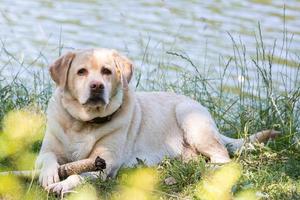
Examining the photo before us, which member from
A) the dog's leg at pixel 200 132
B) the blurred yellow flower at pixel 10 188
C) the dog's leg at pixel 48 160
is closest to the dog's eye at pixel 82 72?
the dog's leg at pixel 48 160

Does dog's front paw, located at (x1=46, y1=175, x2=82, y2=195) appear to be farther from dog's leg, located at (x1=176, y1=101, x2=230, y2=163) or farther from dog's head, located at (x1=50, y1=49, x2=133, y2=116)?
dog's leg, located at (x1=176, y1=101, x2=230, y2=163)

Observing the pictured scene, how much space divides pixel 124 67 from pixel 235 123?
158 centimetres

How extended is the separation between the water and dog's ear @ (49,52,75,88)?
12.5 ft

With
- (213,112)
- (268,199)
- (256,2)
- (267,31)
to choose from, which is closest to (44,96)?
(213,112)

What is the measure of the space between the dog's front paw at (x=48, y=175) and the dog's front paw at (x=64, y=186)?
0.27 ft

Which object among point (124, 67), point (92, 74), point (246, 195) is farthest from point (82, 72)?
point (246, 195)

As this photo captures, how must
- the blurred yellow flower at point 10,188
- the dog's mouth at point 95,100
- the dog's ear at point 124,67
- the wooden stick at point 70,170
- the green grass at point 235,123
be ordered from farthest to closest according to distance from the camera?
the dog's ear at point 124,67, the dog's mouth at point 95,100, the wooden stick at point 70,170, the green grass at point 235,123, the blurred yellow flower at point 10,188

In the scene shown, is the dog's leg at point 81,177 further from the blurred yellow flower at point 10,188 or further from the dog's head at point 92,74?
the dog's head at point 92,74

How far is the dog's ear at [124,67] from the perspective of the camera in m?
6.12

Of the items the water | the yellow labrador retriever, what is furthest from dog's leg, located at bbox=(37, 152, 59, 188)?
the water

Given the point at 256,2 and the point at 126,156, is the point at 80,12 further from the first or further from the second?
the point at 126,156

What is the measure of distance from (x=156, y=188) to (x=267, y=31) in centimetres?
795

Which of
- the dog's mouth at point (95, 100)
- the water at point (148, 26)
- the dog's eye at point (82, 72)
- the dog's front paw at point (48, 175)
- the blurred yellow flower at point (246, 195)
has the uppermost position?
the dog's eye at point (82, 72)

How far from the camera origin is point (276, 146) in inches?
258
